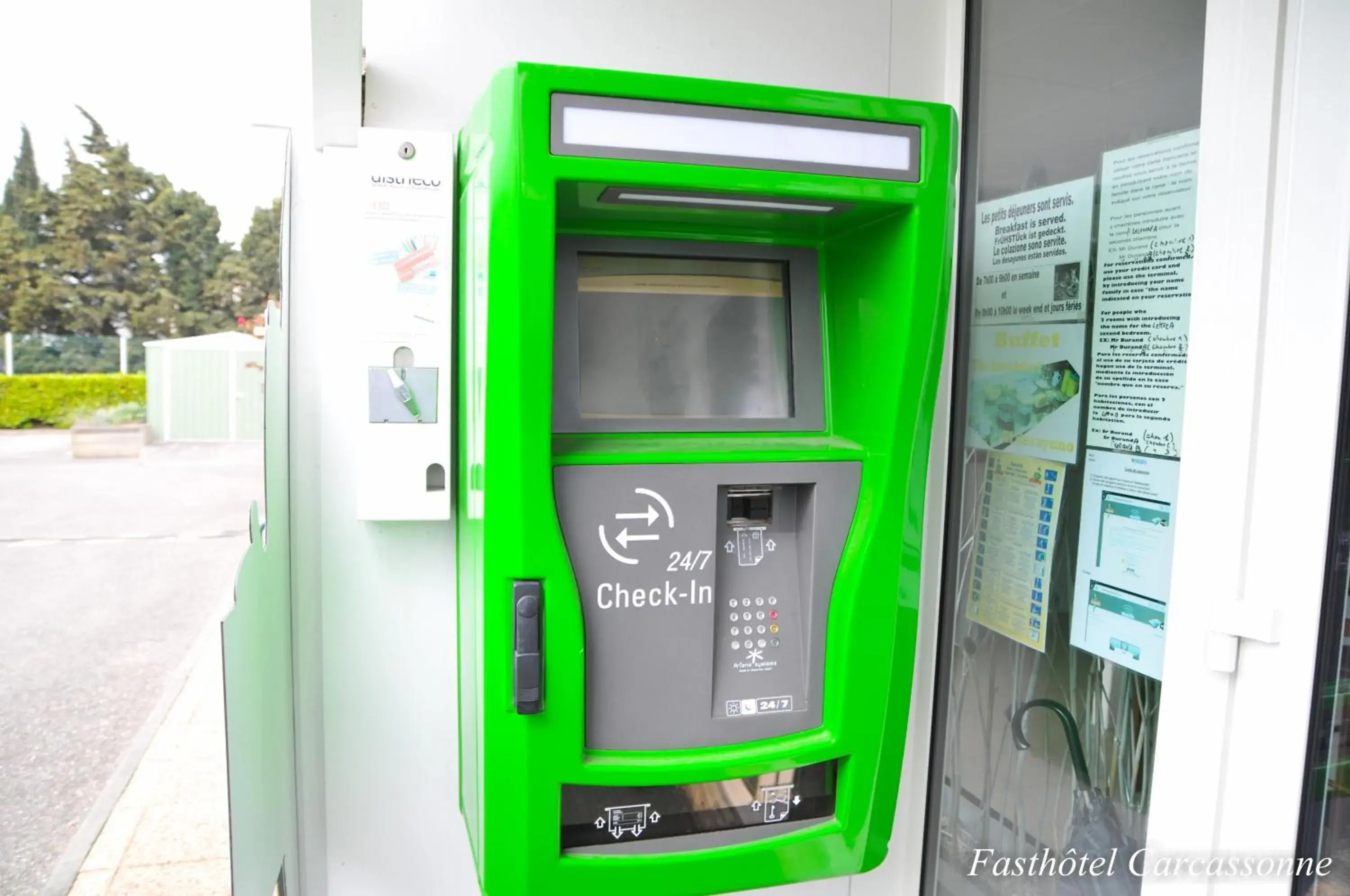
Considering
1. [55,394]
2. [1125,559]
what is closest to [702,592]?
[1125,559]

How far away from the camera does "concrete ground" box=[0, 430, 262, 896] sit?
246cm

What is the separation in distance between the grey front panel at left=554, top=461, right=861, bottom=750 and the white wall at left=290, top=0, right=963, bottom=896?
0.53m

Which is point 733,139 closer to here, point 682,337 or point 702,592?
point 682,337

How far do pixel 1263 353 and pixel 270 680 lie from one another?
1.67m

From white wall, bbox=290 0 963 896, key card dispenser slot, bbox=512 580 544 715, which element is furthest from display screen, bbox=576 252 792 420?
white wall, bbox=290 0 963 896

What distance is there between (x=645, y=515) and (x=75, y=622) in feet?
10.6

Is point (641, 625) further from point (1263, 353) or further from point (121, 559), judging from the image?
point (121, 559)

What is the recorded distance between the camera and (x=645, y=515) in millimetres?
1146

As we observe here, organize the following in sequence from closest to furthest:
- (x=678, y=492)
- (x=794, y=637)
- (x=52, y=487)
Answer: (x=678, y=492), (x=794, y=637), (x=52, y=487)

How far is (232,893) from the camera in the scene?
1.00 meters

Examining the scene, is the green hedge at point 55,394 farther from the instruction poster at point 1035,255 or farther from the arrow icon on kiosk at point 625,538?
the instruction poster at point 1035,255

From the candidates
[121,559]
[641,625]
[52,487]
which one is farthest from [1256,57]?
[121,559]

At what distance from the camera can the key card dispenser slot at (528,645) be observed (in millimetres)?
1071

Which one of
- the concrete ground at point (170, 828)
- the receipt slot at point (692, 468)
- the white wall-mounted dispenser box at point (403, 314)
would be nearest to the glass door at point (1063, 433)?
the receipt slot at point (692, 468)
